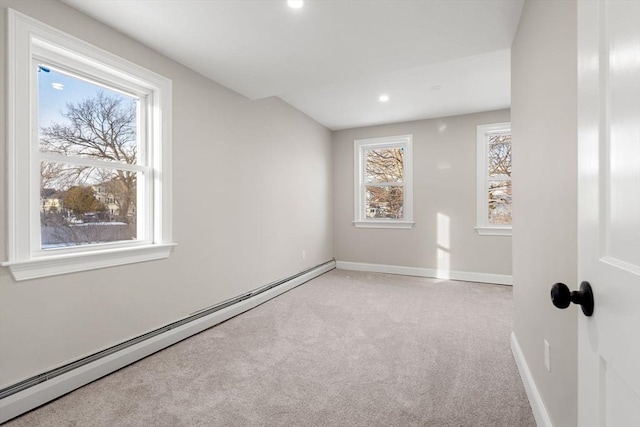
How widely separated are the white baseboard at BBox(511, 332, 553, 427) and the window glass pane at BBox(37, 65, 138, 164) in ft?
10.3

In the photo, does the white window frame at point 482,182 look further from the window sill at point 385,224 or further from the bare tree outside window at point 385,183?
the bare tree outside window at point 385,183

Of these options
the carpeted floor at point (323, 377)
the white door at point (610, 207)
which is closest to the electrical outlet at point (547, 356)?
the carpeted floor at point (323, 377)

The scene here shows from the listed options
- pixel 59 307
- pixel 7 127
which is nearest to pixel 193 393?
pixel 59 307

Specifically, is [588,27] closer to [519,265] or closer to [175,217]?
[519,265]

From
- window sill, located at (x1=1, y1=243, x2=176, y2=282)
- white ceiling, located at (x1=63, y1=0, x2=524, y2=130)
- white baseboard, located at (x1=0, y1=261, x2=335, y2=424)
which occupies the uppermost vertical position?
white ceiling, located at (x1=63, y1=0, x2=524, y2=130)

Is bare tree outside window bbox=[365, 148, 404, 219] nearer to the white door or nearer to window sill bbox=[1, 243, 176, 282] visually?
window sill bbox=[1, 243, 176, 282]

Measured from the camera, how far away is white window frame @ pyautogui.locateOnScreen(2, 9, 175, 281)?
5.63 feet

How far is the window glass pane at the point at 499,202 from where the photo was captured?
4.55 metres

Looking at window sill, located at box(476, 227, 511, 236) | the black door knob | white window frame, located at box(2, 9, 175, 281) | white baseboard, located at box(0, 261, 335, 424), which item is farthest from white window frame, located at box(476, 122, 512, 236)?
the black door knob

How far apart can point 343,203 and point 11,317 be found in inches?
179

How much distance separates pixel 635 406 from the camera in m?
0.51

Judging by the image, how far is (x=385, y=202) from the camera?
5.43 meters

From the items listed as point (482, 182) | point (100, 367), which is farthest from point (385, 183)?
point (100, 367)

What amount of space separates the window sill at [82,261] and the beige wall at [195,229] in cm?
5
